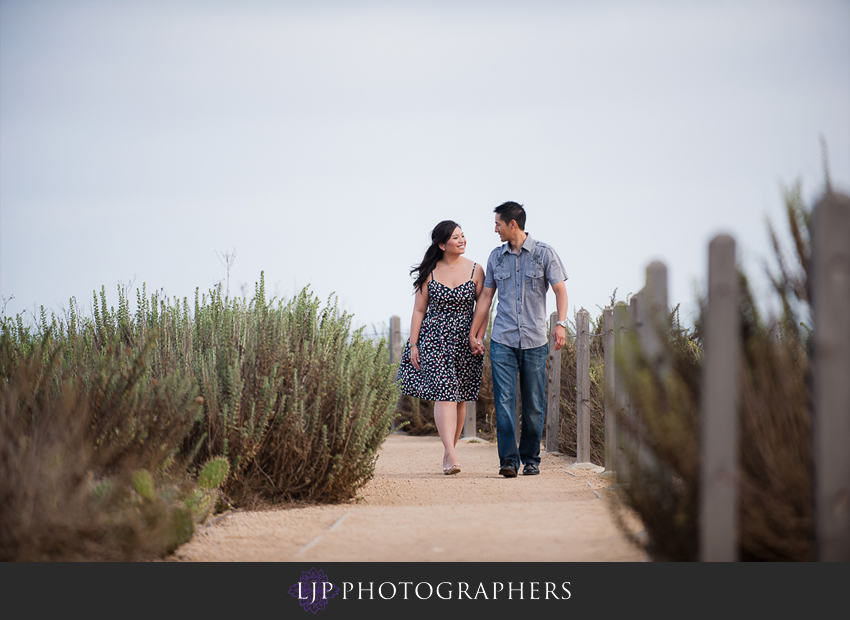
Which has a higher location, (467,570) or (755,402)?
(755,402)

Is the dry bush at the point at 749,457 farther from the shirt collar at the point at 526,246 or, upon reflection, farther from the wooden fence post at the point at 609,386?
the shirt collar at the point at 526,246

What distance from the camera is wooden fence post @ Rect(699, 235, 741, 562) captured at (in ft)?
6.98

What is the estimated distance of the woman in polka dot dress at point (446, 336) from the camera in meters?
5.90

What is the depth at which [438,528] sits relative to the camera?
139 inches

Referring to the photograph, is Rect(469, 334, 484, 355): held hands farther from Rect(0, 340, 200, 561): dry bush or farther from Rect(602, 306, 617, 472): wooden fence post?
Rect(0, 340, 200, 561): dry bush

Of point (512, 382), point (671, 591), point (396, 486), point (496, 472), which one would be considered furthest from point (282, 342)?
point (671, 591)

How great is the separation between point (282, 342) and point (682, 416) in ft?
9.25

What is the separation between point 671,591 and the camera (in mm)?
2326

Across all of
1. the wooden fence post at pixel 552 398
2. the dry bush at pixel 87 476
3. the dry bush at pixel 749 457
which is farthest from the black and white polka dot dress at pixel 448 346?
the dry bush at pixel 749 457

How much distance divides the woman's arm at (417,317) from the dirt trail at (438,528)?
3.54 feet

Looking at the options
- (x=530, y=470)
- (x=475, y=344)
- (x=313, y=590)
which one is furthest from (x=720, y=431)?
(x=530, y=470)

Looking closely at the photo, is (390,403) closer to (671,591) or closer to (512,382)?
(512,382)

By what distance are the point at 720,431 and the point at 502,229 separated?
154 inches

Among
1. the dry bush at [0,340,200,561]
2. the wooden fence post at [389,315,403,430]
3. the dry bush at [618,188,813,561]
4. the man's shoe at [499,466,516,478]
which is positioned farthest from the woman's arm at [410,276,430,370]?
the wooden fence post at [389,315,403,430]
